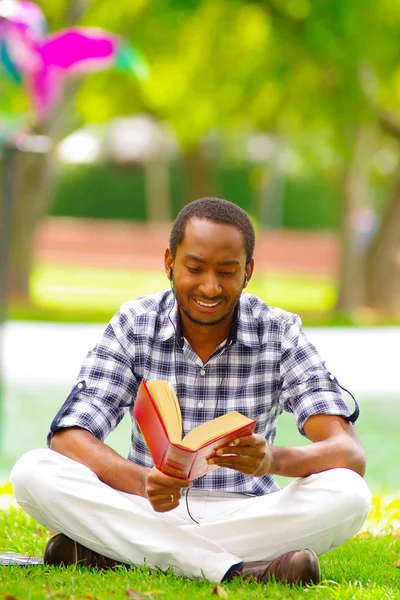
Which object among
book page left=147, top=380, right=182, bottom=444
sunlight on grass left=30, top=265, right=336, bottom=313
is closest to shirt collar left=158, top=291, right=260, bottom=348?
book page left=147, top=380, right=182, bottom=444

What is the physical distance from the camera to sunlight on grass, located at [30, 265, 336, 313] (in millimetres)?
19938

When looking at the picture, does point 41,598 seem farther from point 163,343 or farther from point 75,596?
point 163,343

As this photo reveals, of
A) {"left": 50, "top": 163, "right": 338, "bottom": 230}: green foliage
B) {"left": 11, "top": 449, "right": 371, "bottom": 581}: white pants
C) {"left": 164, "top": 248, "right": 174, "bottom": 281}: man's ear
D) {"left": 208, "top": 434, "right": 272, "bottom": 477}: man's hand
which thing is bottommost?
{"left": 11, "top": 449, "right": 371, "bottom": 581}: white pants

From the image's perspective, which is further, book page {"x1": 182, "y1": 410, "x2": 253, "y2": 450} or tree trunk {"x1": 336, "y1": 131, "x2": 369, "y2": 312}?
tree trunk {"x1": 336, "y1": 131, "x2": 369, "y2": 312}

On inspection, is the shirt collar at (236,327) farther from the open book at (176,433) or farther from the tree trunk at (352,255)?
the tree trunk at (352,255)

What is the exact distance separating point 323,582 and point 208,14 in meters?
13.7

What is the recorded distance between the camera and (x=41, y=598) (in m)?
3.25

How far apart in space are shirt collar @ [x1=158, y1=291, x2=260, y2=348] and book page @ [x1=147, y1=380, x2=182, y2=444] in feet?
1.68

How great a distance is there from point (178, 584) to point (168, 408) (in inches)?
22.4

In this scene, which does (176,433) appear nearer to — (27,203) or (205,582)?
(205,582)

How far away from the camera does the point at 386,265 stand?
58.6ft

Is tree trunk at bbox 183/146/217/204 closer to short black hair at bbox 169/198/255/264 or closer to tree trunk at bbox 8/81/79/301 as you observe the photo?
tree trunk at bbox 8/81/79/301

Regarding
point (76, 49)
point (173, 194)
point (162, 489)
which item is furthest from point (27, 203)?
point (173, 194)

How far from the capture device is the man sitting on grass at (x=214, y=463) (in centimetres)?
364
